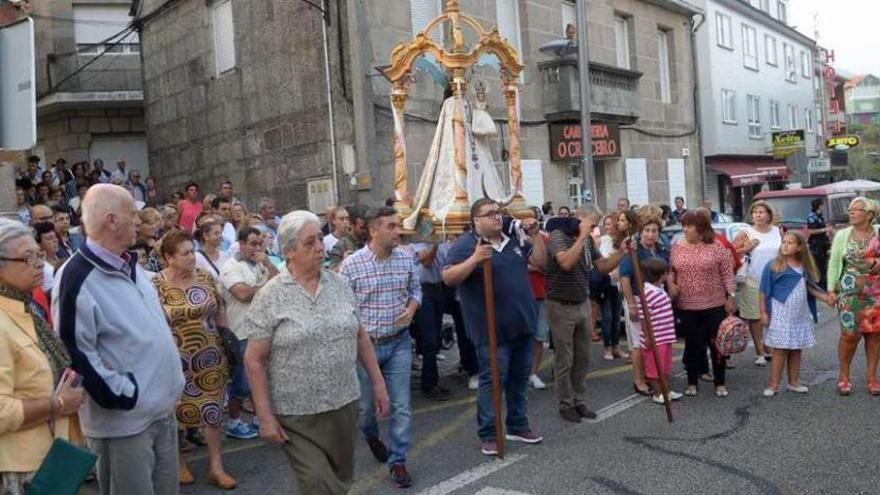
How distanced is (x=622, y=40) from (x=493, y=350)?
1630 cm

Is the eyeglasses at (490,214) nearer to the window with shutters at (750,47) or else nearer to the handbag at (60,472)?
the handbag at (60,472)

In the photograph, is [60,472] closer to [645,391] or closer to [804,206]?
[645,391]

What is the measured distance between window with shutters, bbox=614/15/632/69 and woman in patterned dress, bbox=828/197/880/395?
43.4 feet

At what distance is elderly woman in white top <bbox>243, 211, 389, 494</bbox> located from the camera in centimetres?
378

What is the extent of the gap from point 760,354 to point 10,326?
7.83 metres

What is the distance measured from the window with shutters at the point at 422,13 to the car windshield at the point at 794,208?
7.54m

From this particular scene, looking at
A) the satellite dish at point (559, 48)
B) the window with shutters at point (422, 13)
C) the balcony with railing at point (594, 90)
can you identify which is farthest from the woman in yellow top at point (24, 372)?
the balcony with railing at point (594, 90)

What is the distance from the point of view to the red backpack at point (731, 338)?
727 centimetres

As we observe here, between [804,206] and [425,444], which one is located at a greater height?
[804,206]

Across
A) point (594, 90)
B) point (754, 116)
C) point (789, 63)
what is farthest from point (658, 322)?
point (789, 63)

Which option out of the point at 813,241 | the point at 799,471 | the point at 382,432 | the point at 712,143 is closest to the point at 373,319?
the point at 382,432

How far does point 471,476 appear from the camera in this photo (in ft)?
18.0

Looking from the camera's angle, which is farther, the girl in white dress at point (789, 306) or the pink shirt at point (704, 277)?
the pink shirt at point (704, 277)

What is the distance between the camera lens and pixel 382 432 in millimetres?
6695
